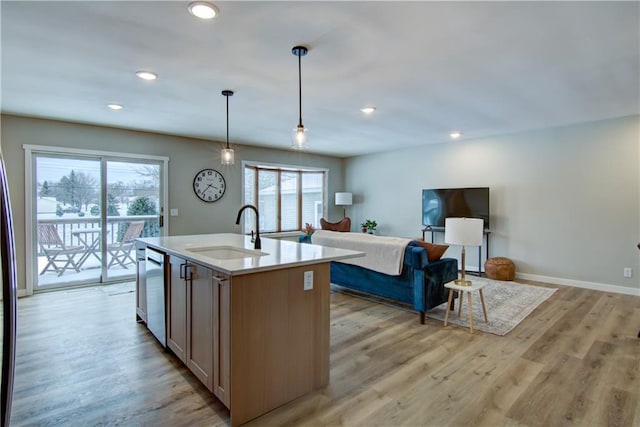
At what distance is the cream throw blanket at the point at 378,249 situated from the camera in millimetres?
3682

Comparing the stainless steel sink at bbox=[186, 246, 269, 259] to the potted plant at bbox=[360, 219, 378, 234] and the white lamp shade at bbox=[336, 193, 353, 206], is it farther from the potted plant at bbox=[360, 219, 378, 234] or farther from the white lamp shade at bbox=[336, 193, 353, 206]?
the white lamp shade at bbox=[336, 193, 353, 206]

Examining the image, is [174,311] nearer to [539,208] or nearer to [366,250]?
[366,250]

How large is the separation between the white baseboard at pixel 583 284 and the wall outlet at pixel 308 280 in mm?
4814

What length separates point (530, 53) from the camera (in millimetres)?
2674

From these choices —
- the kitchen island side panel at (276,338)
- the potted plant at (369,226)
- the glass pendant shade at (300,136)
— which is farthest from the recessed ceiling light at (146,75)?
the potted plant at (369,226)

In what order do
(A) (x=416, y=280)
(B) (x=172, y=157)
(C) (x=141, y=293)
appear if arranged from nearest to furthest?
(C) (x=141, y=293) < (A) (x=416, y=280) < (B) (x=172, y=157)

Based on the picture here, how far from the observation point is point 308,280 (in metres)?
2.23

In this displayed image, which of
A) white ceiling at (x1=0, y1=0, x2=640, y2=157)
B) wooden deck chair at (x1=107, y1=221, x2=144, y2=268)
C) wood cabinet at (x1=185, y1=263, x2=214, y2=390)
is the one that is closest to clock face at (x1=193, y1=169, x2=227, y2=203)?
wooden deck chair at (x1=107, y1=221, x2=144, y2=268)

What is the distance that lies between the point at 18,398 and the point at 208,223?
4122mm

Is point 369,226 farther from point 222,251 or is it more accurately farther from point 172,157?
point 222,251

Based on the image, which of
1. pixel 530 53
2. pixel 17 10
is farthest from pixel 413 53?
pixel 17 10

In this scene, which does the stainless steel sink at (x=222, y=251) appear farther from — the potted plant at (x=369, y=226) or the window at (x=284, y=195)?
the potted plant at (x=369, y=226)

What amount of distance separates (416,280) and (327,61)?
231 cm

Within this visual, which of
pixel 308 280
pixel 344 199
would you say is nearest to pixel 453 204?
pixel 344 199
